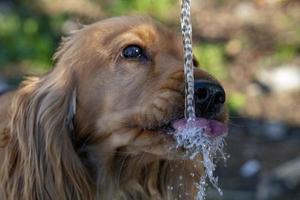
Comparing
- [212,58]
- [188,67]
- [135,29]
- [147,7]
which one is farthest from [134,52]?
[147,7]

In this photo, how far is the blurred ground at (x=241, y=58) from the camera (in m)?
5.65

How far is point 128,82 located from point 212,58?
3368 millimetres

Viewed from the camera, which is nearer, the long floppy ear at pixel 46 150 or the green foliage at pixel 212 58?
the long floppy ear at pixel 46 150

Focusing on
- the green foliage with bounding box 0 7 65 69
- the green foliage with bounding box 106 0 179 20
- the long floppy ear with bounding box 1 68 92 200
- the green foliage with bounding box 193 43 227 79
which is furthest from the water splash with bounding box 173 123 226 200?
the green foliage with bounding box 106 0 179 20

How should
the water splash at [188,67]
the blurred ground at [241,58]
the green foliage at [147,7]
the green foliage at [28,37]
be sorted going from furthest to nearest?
1. the green foliage at [147,7]
2. the green foliage at [28,37]
3. the blurred ground at [241,58]
4. the water splash at [188,67]

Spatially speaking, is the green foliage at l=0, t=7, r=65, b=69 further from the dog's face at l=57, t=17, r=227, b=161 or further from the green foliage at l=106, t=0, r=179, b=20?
the dog's face at l=57, t=17, r=227, b=161

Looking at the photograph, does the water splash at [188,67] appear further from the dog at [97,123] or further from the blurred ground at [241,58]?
the blurred ground at [241,58]

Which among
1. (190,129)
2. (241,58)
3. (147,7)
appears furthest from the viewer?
(147,7)

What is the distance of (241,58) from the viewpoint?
23.1 ft

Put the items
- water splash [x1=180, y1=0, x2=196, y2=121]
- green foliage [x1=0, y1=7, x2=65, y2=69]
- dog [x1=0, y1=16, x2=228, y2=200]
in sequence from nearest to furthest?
water splash [x1=180, y1=0, x2=196, y2=121] < dog [x1=0, y1=16, x2=228, y2=200] < green foliage [x1=0, y1=7, x2=65, y2=69]

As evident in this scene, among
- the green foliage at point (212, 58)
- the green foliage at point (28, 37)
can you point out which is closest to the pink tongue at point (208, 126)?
the green foliage at point (212, 58)

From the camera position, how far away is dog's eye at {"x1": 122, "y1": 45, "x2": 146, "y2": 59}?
142 inches

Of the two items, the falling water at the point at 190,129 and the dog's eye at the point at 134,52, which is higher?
the dog's eye at the point at 134,52

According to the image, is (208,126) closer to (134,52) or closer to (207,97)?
(207,97)
